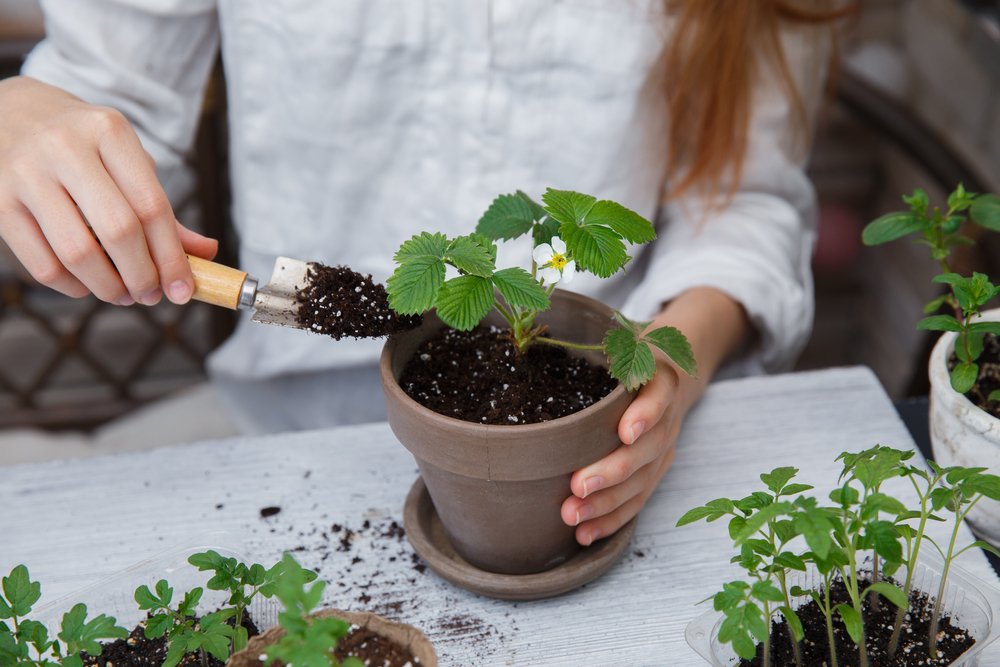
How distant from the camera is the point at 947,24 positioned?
1.83 meters

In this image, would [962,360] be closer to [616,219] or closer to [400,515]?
[616,219]

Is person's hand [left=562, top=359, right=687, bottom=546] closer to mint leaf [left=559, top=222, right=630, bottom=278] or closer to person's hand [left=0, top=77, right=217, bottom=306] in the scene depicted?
mint leaf [left=559, top=222, right=630, bottom=278]

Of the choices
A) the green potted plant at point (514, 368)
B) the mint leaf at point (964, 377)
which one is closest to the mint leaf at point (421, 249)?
the green potted plant at point (514, 368)

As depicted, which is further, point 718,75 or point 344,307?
point 718,75

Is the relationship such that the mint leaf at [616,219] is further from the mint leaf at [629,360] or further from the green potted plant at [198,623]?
the green potted plant at [198,623]

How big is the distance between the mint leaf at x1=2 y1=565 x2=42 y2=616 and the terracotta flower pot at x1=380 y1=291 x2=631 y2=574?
28cm

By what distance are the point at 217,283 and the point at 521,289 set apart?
0.27m

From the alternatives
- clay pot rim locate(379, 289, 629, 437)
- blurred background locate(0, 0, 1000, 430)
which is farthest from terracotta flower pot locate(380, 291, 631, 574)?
blurred background locate(0, 0, 1000, 430)

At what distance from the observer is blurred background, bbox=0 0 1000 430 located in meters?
1.51

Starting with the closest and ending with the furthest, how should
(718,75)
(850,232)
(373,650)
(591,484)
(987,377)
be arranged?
(373,650) → (591,484) → (987,377) → (718,75) → (850,232)

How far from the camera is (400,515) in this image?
0.87 metres

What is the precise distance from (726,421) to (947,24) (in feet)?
4.23

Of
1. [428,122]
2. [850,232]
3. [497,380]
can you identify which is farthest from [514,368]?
[850,232]

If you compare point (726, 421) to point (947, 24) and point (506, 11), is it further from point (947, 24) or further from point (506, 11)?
point (947, 24)
